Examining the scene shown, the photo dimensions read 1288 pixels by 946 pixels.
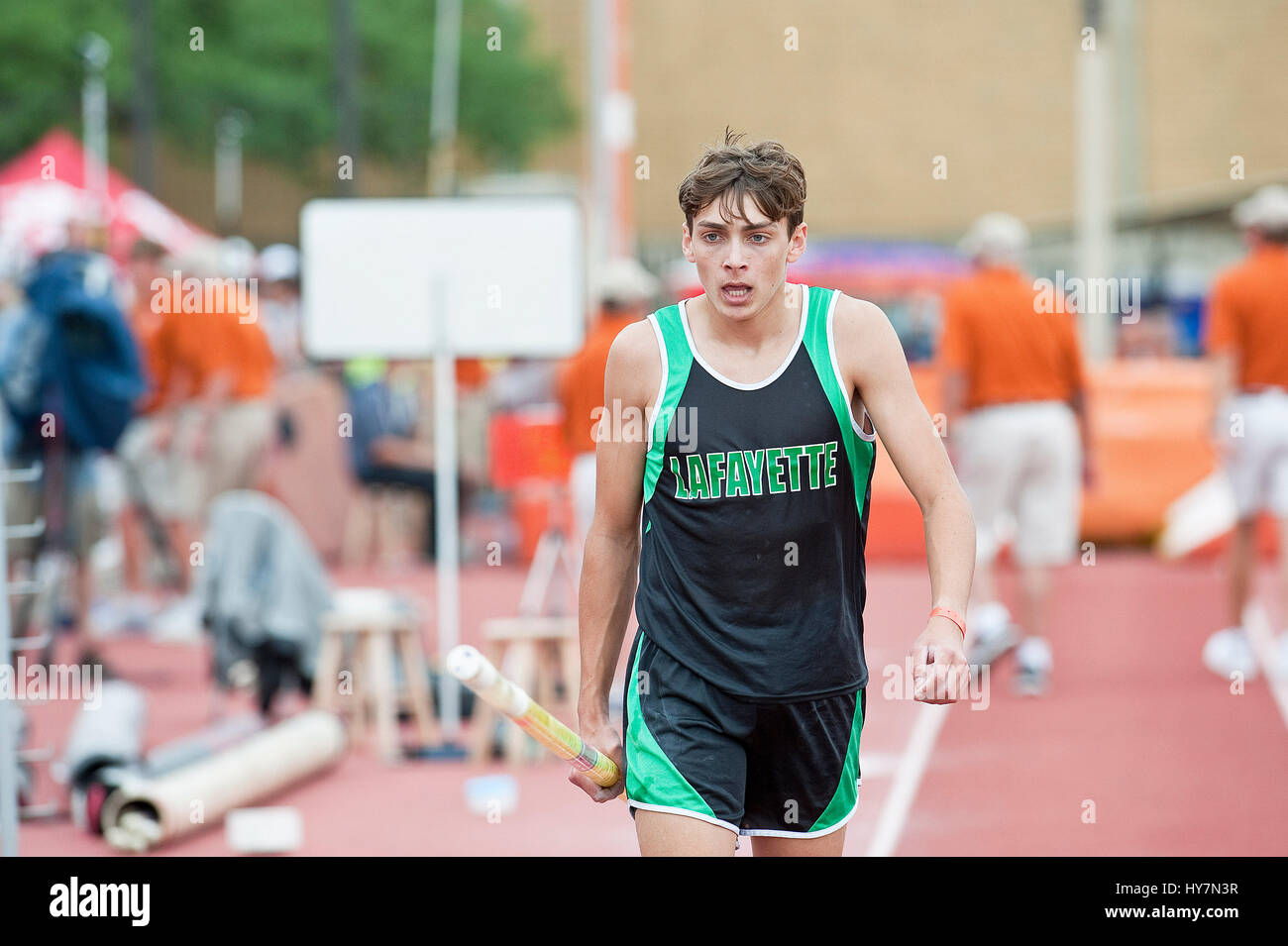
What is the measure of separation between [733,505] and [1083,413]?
22.3 ft

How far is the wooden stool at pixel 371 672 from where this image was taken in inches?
342

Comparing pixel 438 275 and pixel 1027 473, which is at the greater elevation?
pixel 438 275

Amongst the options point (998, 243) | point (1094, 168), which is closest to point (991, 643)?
point (998, 243)

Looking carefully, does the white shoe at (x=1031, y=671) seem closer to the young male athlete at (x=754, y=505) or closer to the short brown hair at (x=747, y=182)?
the young male athlete at (x=754, y=505)

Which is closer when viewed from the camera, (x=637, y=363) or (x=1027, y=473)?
(x=637, y=363)

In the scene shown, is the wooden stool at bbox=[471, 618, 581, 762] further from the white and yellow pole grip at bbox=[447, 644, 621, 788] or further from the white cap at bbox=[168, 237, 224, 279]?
the white and yellow pole grip at bbox=[447, 644, 621, 788]

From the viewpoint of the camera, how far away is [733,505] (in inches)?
136

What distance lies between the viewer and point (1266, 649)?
10.6 m

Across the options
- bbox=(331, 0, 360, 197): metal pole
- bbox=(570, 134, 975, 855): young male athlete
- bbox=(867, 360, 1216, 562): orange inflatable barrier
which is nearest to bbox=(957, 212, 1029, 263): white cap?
bbox=(867, 360, 1216, 562): orange inflatable barrier

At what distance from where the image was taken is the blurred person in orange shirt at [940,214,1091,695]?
9.63m

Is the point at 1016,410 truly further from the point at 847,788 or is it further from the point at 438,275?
→ the point at 847,788

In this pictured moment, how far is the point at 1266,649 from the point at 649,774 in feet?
26.1

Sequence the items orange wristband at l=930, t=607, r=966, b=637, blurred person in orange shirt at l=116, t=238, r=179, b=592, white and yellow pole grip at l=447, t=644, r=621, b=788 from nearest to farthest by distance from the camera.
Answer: white and yellow pole grip at l=447, t=644, r=621, b=788, orange wristband at l=930, t=607, r=966, b=637, blurred person in orange shirt at l=116, t=238, r=179, b=592

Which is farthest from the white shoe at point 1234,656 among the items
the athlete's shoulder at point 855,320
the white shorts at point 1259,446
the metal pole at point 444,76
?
the metal pole at point 444,76
